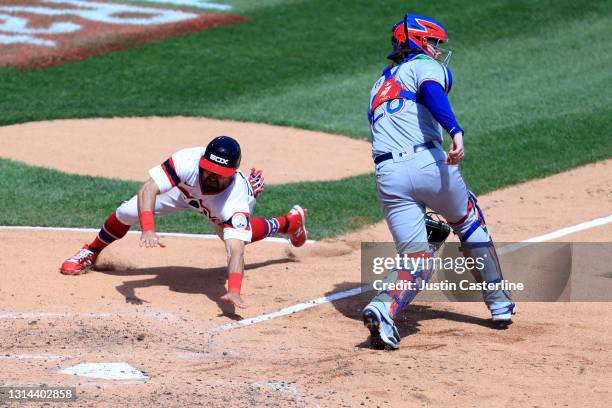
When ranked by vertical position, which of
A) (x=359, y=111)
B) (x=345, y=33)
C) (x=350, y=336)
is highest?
(x=345, y=33)

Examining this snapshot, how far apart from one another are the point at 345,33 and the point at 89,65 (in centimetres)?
513

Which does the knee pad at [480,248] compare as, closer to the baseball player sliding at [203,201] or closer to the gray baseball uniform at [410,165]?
the gray baseball uniform at [410,165]

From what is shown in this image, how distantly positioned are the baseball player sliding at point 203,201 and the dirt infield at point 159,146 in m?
3.89

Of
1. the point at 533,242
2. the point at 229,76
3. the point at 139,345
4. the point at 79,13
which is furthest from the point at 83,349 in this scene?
the point at 79,13

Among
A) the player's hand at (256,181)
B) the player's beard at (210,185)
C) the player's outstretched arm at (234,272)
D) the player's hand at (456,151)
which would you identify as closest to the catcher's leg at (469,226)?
the player's hand at (456,151)

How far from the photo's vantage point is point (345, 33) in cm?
1953

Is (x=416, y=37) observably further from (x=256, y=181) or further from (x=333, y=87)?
(x=333, y=87)

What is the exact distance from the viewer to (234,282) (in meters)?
7.19

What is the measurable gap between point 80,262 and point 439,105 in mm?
3363

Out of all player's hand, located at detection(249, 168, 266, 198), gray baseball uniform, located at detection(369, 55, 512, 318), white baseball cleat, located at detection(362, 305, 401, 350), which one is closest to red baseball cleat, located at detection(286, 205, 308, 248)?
player's hand, located at detection(249, 168, 266, 198)

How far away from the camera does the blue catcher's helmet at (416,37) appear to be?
23.2 feet

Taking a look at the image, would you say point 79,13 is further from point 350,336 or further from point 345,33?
point 350,336

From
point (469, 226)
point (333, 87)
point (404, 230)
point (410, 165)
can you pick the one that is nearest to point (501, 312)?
point (469, 226)

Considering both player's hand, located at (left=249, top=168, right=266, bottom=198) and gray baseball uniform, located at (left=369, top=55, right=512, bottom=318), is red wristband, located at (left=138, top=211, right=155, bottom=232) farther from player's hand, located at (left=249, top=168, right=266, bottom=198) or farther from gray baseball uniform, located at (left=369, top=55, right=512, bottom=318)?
gray baseball uniform, located at (left=369, top=55, right=512, bottom=318)
